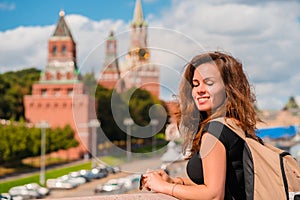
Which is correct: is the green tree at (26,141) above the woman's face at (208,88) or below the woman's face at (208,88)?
below

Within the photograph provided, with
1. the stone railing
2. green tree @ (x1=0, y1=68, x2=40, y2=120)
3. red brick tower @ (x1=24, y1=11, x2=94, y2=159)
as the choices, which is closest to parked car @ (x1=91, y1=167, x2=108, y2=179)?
red brick tower @ (x1=24, y1=11, x2=94, y2=159)

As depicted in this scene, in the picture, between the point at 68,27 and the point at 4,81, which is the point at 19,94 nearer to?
the point at 4,81

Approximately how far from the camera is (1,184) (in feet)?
84.4

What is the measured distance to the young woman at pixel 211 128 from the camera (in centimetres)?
148

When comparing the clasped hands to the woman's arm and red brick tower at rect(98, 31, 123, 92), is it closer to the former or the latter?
the woman's arm

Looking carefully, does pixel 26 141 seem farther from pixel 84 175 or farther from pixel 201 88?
pixel 201 88

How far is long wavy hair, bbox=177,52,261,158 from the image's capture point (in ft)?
5.27

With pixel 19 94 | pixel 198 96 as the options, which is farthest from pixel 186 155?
pixel 19 94

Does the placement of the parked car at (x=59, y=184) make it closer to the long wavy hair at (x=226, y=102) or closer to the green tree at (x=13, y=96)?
the green tree at (x=13, y=96)

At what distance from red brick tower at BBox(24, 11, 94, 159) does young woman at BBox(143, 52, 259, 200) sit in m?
34.3

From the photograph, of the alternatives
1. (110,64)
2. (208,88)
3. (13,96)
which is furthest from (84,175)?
(208,88)

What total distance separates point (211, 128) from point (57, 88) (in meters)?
39.6

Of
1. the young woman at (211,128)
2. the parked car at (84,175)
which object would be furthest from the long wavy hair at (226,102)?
the parked car at (84,175)

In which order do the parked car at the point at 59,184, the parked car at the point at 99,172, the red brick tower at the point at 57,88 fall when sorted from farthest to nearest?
the red brick tower at the point at 57,88
the parked car at the point at 99,172
the parked car at the point at 59,184
